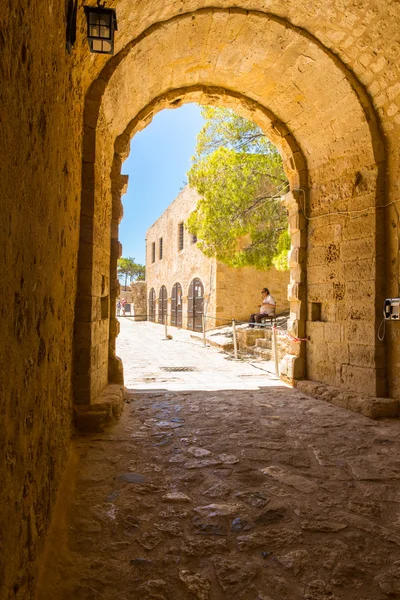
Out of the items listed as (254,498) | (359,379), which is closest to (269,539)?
(254,498)

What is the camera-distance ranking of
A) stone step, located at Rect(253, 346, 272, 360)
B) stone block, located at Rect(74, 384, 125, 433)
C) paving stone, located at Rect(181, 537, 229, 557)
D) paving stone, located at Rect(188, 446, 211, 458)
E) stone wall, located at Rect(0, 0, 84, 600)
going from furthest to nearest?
stone step, located at Rect(253, 346, 272, 360) → stone block, located at Rect(74, 384, 125, 433) → paving stone, located at Rect(188, 446, 211, 458) → paving stone, located at Rect(181, 537, 229, 557) → stone wall, located at Rect(0, 0, 84, 600)

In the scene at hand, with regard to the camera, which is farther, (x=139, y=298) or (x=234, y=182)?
(x=139, y=298)

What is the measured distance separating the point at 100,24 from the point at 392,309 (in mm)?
3544

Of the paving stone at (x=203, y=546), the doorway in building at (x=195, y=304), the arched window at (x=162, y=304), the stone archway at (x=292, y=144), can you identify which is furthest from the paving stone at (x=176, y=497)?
the arched window at (x=162, y=304)

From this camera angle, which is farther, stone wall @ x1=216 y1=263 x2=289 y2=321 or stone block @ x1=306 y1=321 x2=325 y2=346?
stone wall @ x1=216 y1=263 x2=289 y2=321

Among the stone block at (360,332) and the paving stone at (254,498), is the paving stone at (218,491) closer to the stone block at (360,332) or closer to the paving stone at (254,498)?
the paving stone at (254,498)

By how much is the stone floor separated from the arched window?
706 inches

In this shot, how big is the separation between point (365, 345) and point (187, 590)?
3431 mm

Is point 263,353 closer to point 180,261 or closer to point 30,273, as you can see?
point 30,273

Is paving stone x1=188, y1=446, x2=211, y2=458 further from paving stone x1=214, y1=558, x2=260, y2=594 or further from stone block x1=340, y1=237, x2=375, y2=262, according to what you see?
stone block x1=340, y1=237, x2=375, y2=262

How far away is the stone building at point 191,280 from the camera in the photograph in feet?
46.7

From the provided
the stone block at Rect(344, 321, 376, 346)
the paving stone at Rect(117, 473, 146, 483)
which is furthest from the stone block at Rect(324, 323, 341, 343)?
the paving stone at Rect(117, 473, 146, 483)

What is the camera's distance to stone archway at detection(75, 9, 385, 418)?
150 inches

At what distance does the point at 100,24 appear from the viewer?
8.39ft
